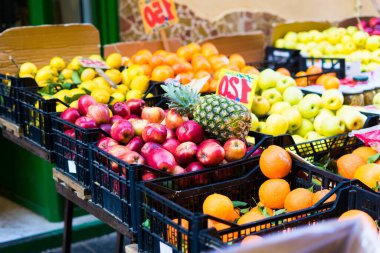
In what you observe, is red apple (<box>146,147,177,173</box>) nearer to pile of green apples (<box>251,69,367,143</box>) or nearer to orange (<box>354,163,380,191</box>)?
orange (<box>354,163,380,191</box>)

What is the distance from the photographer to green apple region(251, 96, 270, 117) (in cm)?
350

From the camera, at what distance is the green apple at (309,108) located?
3469 millimetres

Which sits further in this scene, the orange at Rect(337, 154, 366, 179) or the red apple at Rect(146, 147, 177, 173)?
the orange at Rect(337, 154, 366, 179)

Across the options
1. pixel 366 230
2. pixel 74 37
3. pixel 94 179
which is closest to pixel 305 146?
pixel 94 179

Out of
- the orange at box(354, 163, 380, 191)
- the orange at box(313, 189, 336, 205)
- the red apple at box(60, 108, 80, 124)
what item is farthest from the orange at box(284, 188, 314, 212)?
the red apple at box(60, 108, 80, 124)

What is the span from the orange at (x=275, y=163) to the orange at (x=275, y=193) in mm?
51

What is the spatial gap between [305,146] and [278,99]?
81 centimetres

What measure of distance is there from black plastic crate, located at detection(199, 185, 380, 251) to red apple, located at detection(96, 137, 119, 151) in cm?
81

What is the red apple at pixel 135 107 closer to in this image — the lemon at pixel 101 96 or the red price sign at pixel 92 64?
the lemon at pixel 101 96

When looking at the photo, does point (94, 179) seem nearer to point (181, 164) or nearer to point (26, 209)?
point (181, 164)

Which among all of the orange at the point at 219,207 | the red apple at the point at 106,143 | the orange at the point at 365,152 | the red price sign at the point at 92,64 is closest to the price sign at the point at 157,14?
the red price sign at the point at 92,64

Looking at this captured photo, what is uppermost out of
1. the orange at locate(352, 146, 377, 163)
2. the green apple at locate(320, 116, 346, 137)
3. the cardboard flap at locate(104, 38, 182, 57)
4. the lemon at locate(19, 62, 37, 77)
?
the cardboard flap at locate(104, 38, 182, 57)

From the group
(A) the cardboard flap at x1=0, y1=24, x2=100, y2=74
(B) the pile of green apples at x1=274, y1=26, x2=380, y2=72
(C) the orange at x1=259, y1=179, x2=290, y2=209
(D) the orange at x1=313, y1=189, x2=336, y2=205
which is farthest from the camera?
(B) the pile of green apples at x1=274, y1=26, x2=380, y2=72

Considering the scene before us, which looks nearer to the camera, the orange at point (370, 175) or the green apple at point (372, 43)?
the orange at point (370, 175)
